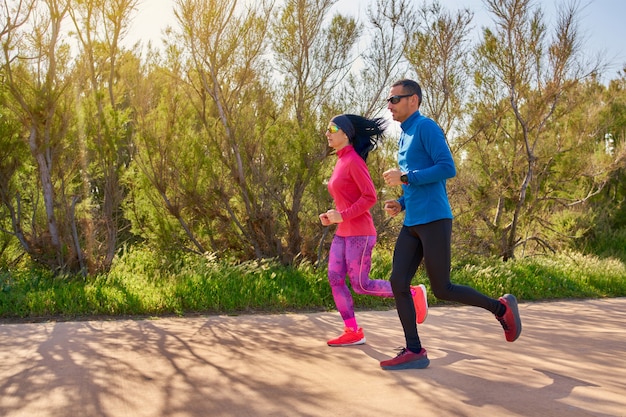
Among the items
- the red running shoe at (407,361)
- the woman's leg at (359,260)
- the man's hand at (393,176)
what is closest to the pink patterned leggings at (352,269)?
the woman's leg at (359,260)

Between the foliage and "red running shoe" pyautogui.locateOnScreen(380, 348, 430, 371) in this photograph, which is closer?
"red running shoe" pyautogui.locateOnScreen(380, 348, 430, 371)

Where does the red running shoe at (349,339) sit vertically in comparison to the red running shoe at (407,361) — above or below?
above

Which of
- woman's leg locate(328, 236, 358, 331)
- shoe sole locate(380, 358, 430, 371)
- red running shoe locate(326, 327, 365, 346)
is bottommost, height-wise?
shoe sole locate(380, 358, 430, 371)

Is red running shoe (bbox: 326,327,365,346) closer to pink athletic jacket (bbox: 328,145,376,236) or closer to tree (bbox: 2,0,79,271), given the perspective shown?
pink athletic jacket (bbox: 328,145,376,236)

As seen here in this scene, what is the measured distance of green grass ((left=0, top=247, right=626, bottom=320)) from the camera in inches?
220

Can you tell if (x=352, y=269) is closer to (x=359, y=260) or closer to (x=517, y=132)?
(x=359, y=260)

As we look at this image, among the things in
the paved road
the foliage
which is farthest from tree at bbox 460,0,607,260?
the paved road

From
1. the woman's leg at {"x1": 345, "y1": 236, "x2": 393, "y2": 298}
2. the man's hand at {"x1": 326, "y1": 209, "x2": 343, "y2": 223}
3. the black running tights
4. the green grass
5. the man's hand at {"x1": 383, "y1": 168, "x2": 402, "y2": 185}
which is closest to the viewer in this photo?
the man's hand at {"x1": 383, "y1": 168, "x2": 402, "y2": 185}

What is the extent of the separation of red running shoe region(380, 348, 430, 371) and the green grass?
2255 mm

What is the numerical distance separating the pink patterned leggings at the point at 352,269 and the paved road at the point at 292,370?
369 millimetres

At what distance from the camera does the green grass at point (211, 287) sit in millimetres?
5578

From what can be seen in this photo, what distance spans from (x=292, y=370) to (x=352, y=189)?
1.47 m

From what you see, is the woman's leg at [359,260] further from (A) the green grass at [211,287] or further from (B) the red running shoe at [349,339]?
(A) the green grass at [211,287]

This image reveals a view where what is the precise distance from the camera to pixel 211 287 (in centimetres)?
616
